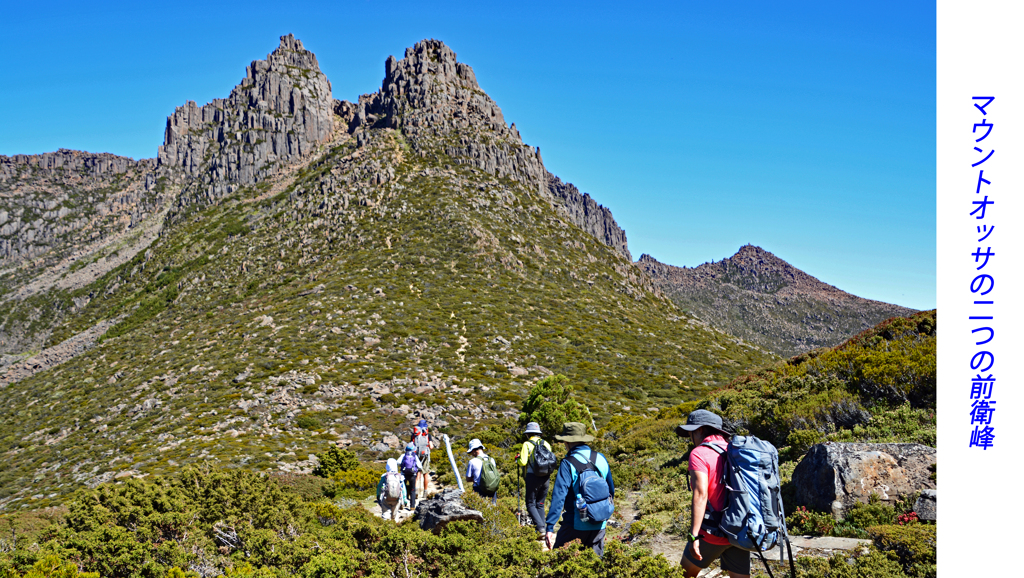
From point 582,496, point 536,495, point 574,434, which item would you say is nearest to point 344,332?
point 536,495

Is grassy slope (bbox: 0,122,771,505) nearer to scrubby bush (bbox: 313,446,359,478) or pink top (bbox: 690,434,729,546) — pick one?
scrubby bush (bbox: 313,446,359,478)

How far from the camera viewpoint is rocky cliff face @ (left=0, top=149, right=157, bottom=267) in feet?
463

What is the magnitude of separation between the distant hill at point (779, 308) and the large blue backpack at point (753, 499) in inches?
4739

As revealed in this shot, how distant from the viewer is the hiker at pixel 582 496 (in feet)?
20.1

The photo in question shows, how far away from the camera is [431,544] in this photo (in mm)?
6668

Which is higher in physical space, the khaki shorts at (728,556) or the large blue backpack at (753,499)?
the large blue backpack at (753,499)

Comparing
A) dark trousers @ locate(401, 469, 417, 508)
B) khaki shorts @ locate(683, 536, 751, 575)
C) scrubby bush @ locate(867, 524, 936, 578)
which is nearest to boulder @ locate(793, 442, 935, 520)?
scrubby bush @ locate(867, 524, 936, 578)

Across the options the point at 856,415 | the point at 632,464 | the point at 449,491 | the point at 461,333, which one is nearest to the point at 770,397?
the point at 856,415

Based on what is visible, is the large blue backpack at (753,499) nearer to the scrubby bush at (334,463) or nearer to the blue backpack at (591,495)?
the blue backpack at (591,495)

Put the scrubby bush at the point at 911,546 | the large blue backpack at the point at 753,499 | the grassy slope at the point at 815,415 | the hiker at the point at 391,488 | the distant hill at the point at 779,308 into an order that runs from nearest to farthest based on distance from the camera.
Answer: the large blue backpack at the point at 753,499, the scrubby bush at the point at 911,546, the grassy slope at the point at 815,415, the hiker at the point at 391,488, the distant hill at the point at 779,308

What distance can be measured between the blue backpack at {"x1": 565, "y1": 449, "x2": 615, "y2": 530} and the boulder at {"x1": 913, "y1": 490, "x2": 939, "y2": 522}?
→ 15.6 feet

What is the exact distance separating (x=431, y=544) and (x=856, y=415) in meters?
11.0

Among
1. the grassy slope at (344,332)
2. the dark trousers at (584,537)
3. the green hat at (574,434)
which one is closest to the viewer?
the dark trousers at (584,537)

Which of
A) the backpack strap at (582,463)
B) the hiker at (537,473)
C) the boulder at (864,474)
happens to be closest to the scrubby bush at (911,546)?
the boulder at (864,474)
